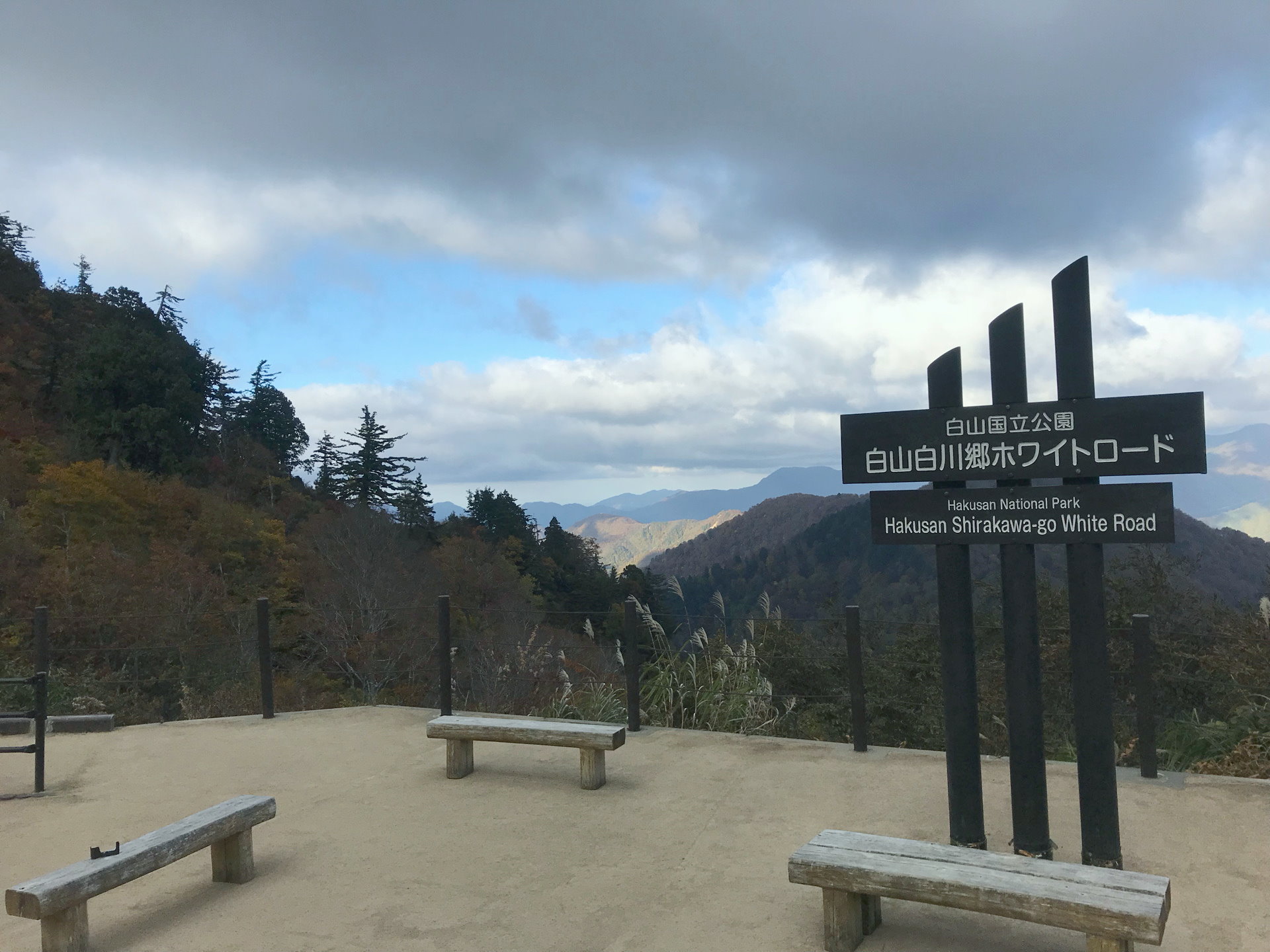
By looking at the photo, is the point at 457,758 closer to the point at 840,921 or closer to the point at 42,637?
the point at 840,921

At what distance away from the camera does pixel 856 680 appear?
5945mm

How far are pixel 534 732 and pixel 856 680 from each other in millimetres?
2200

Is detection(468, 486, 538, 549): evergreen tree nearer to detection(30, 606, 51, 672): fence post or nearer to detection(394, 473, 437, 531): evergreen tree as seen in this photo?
detection(394, 473, 437, 531): evergreen tree

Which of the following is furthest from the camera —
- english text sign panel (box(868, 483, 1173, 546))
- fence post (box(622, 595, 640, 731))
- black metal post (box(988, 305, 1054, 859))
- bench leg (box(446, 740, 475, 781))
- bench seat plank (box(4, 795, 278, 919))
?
fence post (box(622, 595, 640, 731))

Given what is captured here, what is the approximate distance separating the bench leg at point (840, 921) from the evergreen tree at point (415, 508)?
41272 mm

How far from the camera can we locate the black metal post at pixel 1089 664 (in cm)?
388

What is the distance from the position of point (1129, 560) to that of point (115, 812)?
12051mm

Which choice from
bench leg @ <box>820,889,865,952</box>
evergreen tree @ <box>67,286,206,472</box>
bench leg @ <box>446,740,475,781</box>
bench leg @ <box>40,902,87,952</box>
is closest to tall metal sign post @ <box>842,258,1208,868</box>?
bench leg @ <box>820,889,865,952</box>

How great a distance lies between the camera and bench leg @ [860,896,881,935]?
3379 millimetres

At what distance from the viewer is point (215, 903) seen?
3.86 metres

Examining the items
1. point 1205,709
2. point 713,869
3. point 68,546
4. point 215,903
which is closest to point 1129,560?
point 1205,709

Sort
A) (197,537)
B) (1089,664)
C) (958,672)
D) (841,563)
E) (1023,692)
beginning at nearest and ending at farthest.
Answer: (1089,664)
(1023,692)
(958,672)
(197,537)
(841,563)

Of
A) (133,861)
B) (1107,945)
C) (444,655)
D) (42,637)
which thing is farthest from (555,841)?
(42,637)

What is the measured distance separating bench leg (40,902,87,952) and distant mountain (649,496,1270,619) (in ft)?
27.6
